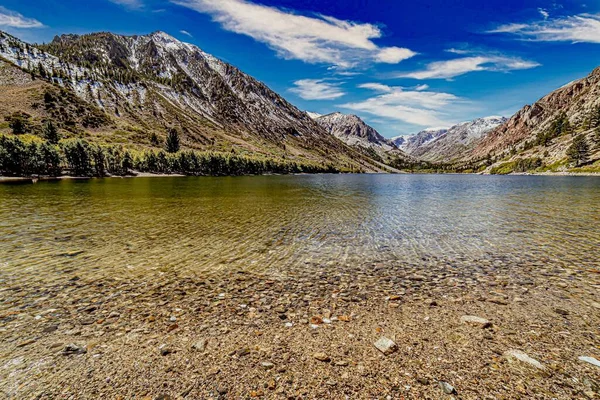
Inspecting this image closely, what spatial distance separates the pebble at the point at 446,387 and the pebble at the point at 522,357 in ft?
8.64

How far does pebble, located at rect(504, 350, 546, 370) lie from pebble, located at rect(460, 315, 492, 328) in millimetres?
1604

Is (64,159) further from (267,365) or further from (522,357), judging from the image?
(522,357)

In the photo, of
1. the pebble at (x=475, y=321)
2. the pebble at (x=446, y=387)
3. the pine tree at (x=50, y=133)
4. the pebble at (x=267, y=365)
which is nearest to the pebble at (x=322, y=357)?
the pebble at (x=267, y=365)

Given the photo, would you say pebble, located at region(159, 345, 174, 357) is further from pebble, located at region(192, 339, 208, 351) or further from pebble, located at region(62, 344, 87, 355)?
pebble, located at region(62, 344, 87, 355)

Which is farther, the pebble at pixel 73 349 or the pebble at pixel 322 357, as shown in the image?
the pebble at pixel 73 349

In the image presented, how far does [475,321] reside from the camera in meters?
10.8

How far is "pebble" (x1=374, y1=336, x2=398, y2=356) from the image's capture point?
9016mm

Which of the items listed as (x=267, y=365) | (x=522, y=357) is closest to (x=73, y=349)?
(x=267, y=365)

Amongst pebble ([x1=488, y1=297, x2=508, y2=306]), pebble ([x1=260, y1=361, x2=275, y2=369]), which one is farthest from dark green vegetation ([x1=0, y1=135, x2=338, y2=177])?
pebble ([x1=488, y1=297, x2=508, y2=306])

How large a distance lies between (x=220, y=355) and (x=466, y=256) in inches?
689

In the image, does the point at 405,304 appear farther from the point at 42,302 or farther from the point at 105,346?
the point at 42,302

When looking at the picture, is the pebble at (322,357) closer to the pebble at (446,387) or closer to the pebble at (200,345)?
the pebble at (446,387)

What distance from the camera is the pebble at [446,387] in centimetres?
723

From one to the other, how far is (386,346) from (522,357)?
12.8ft
